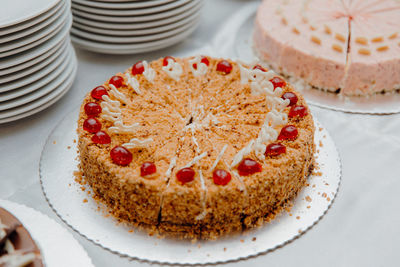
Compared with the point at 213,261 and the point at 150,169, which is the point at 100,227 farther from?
the point at 213,261

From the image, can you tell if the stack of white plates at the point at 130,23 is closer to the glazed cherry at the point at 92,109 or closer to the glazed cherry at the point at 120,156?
the glazed cherry at the point at 92,109

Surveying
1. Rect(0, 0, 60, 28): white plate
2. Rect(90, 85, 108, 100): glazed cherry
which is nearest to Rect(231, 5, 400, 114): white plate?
Rect(90, 85, 108, 100): glazed cherry

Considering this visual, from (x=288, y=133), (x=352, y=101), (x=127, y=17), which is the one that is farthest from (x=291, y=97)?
(x=127, y=17)

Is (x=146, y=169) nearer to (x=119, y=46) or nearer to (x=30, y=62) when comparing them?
(x=30, y=62)

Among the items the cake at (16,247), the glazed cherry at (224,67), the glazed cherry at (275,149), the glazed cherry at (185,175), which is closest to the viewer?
the cake at (16,247)

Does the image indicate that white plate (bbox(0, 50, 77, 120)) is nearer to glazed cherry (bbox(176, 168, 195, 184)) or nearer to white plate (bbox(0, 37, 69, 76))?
white plate (bbox(0, 37, 69, 76))

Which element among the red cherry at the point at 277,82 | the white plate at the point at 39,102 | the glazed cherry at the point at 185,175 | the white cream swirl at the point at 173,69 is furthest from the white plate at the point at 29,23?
the red cherry at the point at 277,82
